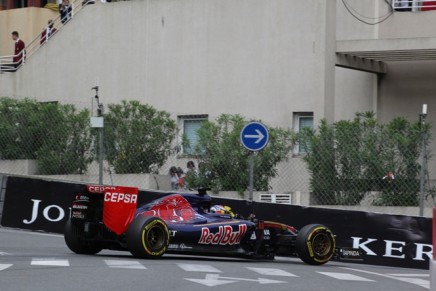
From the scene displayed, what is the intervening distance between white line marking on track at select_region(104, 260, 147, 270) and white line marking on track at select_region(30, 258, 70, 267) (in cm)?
62

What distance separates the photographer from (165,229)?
17.9 metres

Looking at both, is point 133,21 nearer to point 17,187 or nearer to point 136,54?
point 136,54

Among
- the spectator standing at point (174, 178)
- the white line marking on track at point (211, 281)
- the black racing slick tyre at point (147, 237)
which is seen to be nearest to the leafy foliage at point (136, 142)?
the spectator standing at point (174, 178)

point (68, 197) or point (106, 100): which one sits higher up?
point (106, 100)

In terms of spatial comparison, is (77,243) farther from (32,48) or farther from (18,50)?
(32,48)

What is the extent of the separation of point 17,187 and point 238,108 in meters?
7.88

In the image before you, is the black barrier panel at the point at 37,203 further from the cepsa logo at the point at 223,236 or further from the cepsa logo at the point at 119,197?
the cepsa logo at the point at 223,236

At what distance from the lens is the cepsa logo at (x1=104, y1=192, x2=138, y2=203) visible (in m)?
18.3

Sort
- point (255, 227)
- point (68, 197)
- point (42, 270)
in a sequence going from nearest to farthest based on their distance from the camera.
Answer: point (42, 270) → point (255, 227) → point (68, 197)

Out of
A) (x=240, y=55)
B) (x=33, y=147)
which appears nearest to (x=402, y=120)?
(x=240, y=55)

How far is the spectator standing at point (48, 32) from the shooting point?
3516cm

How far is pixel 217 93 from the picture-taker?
31516mm

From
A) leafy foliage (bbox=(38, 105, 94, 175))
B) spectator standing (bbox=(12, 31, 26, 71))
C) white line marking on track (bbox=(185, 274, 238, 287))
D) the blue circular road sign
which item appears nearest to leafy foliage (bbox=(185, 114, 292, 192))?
the blue circular road sign

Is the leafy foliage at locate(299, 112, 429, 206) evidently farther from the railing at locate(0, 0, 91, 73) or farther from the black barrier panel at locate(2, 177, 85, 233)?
the railing at locate(0, 0, 91, 73)
